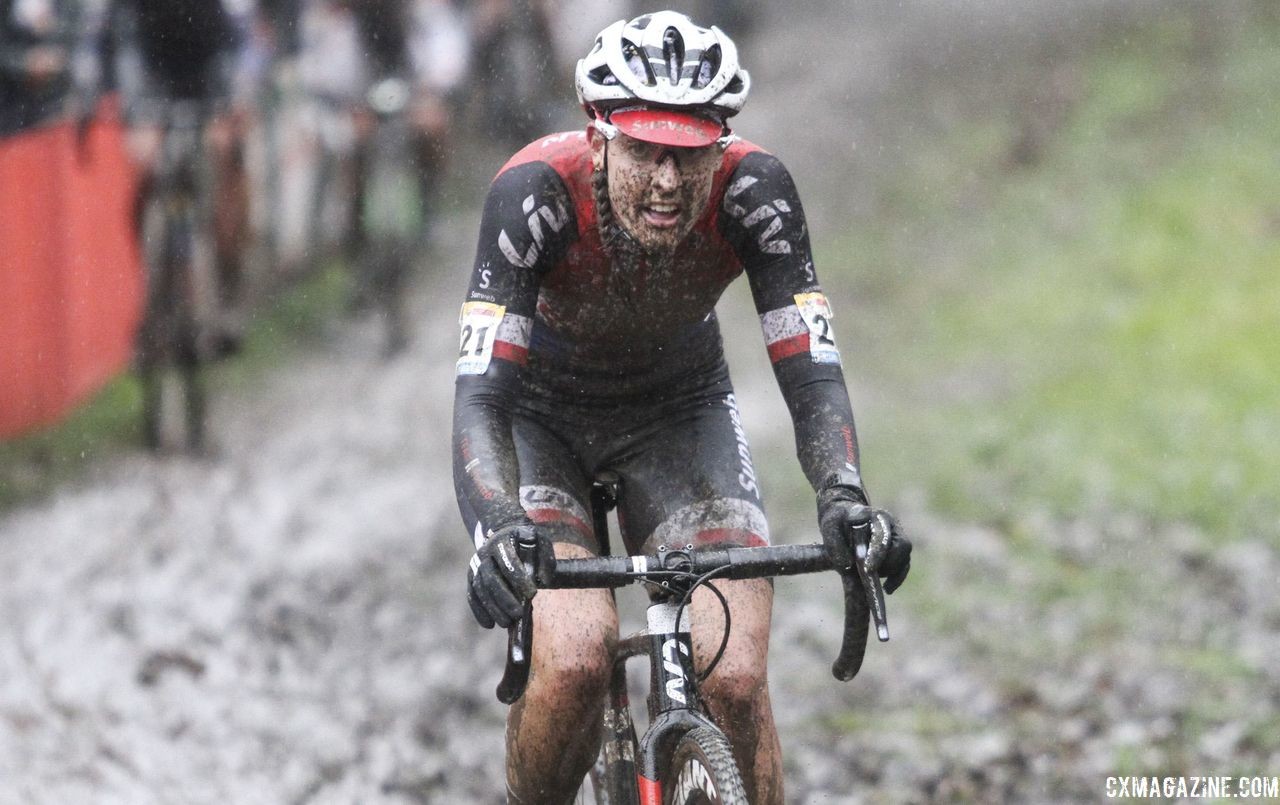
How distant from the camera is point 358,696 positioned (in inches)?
293

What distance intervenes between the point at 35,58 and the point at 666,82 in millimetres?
6868

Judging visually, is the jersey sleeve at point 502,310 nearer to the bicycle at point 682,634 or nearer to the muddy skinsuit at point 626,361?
the muddy skinsuit at point 626,361

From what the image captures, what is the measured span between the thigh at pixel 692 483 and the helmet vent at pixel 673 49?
3.73ft

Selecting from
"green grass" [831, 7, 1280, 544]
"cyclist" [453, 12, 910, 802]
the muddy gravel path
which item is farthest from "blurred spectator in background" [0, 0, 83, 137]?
"cyclist" [453, 12, 910, 802]

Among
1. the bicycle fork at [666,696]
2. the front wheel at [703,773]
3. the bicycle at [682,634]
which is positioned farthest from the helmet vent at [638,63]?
the front wheel at [703,773]

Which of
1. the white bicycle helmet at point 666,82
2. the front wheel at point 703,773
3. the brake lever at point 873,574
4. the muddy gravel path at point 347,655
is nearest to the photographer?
the front wheel at point 703,773

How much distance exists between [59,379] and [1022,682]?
6146 millimetres

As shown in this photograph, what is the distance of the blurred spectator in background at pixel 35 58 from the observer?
974cm

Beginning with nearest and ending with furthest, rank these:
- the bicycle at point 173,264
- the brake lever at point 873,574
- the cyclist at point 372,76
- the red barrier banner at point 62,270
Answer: the brake lever at point 873,574 < the red barrier banner at point 62,270 < the bicycle at point 173,264 < the cyclist at point 372,76

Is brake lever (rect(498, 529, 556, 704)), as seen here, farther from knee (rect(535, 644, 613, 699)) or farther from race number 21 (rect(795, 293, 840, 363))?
race number 21 (rect(795, 293, 840, 363))

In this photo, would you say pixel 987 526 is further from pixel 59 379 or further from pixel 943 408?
pixel 59 379

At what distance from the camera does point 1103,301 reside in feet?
46.4

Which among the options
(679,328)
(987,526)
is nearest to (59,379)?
(987,526)

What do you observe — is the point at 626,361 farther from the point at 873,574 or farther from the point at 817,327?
the point at 873,574
